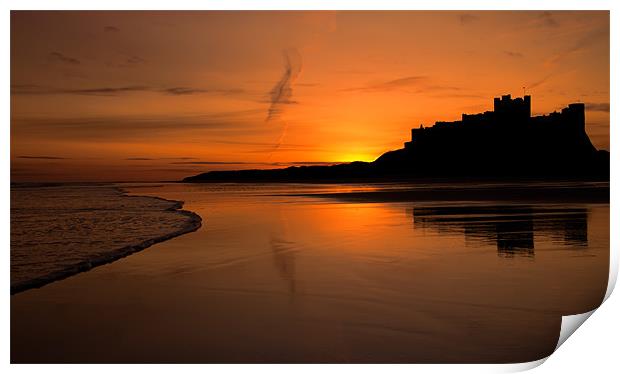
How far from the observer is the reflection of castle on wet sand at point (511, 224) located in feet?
25.3

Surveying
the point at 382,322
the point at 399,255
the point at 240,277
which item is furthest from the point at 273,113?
the point at 382,322

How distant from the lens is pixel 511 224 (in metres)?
9.77

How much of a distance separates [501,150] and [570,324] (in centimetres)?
2499

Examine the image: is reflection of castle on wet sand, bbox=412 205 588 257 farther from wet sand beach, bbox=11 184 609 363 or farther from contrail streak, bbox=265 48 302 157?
contrail streak, bbox=265 48 302 157

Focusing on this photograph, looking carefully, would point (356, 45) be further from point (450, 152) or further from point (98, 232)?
point (450, 152)

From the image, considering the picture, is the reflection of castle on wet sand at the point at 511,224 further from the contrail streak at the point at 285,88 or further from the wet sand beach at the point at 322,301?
the contrail streak at the point at 285,88

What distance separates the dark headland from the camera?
48.1 feet

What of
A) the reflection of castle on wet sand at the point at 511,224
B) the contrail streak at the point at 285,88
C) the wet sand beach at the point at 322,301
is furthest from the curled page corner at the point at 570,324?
the contrail streak at the point at 285,88

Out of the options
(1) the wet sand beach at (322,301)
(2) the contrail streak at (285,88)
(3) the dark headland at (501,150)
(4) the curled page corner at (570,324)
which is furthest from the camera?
(3) the dark headland at (501,150)

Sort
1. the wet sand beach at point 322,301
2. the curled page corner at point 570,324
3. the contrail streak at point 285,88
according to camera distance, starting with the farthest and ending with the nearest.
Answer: the contrail streak at point 285,88 < the curled page corner at point 570,324 < the wet sand beach at point 322,301

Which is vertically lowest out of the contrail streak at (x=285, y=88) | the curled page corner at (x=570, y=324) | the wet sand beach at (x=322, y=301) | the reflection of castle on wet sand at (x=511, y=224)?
the curled page corner at (x=570, y=324)

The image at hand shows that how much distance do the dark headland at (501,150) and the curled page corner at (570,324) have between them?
5.47 metres
